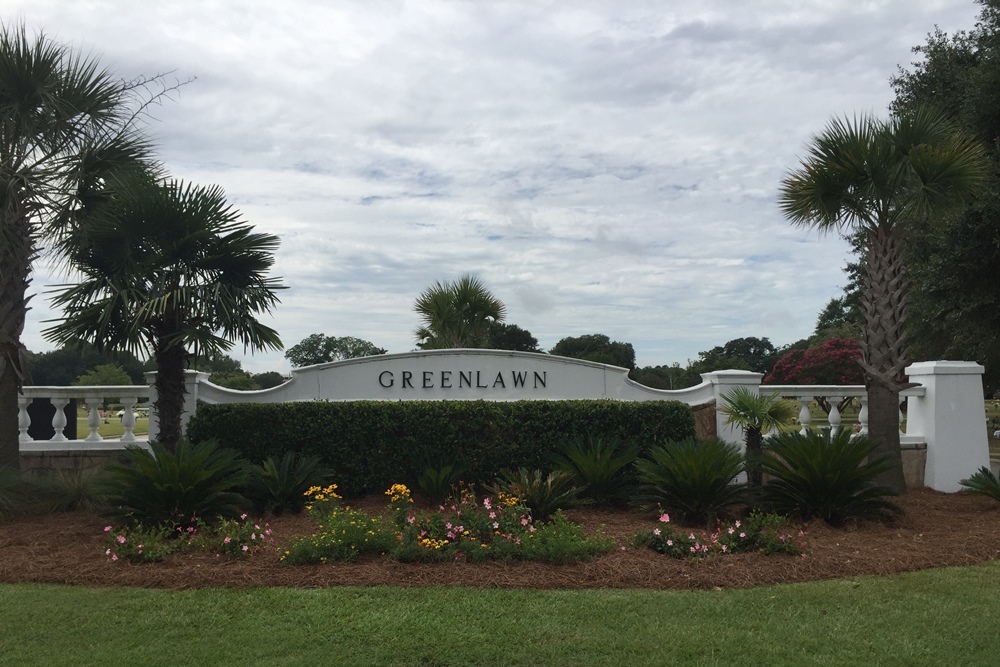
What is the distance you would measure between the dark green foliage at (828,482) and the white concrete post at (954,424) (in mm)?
3438

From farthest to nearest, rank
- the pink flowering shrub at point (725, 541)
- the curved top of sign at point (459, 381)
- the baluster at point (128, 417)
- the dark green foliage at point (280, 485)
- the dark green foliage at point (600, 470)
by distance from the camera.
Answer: the curved top of sign at point (459, 381)
the baluster at point (128, 417)
the dark green foliage at point (600, 470)
the dark green foliage at point (280, 485)
the pink flowering shrub at point (725, 541)

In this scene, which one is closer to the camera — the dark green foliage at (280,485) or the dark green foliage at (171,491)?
the dark green foliage at (171,491)

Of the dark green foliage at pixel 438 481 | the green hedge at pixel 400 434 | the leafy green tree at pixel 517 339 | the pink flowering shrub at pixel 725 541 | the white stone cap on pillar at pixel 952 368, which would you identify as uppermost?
the leafy green tree at pixel 517 339

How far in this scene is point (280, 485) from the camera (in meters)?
8.61

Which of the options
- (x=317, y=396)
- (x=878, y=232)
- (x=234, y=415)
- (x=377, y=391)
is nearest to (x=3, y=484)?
(x=234, y=415)

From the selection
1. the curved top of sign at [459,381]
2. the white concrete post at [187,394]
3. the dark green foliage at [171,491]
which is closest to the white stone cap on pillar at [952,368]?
the curved top of sign at [459,381]

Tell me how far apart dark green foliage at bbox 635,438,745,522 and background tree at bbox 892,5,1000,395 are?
717 centimetres

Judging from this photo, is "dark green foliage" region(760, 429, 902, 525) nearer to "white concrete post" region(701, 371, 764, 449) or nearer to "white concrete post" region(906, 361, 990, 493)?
"white concrete post" region(701, 371, 764, 449)

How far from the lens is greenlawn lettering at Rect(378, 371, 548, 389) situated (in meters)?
11.1

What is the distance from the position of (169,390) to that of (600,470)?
5241mm

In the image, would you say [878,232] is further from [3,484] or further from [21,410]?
[21,410]

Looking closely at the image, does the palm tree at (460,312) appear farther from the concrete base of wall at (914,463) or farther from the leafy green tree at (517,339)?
the leafy green tree at (517,339)

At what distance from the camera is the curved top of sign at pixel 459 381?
11.0 meters

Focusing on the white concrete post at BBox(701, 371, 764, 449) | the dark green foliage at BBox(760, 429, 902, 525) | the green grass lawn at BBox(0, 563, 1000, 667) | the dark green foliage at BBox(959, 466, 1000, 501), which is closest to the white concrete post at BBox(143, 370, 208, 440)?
the green grass lawn at BBox(0, 563, 1000, 667)
